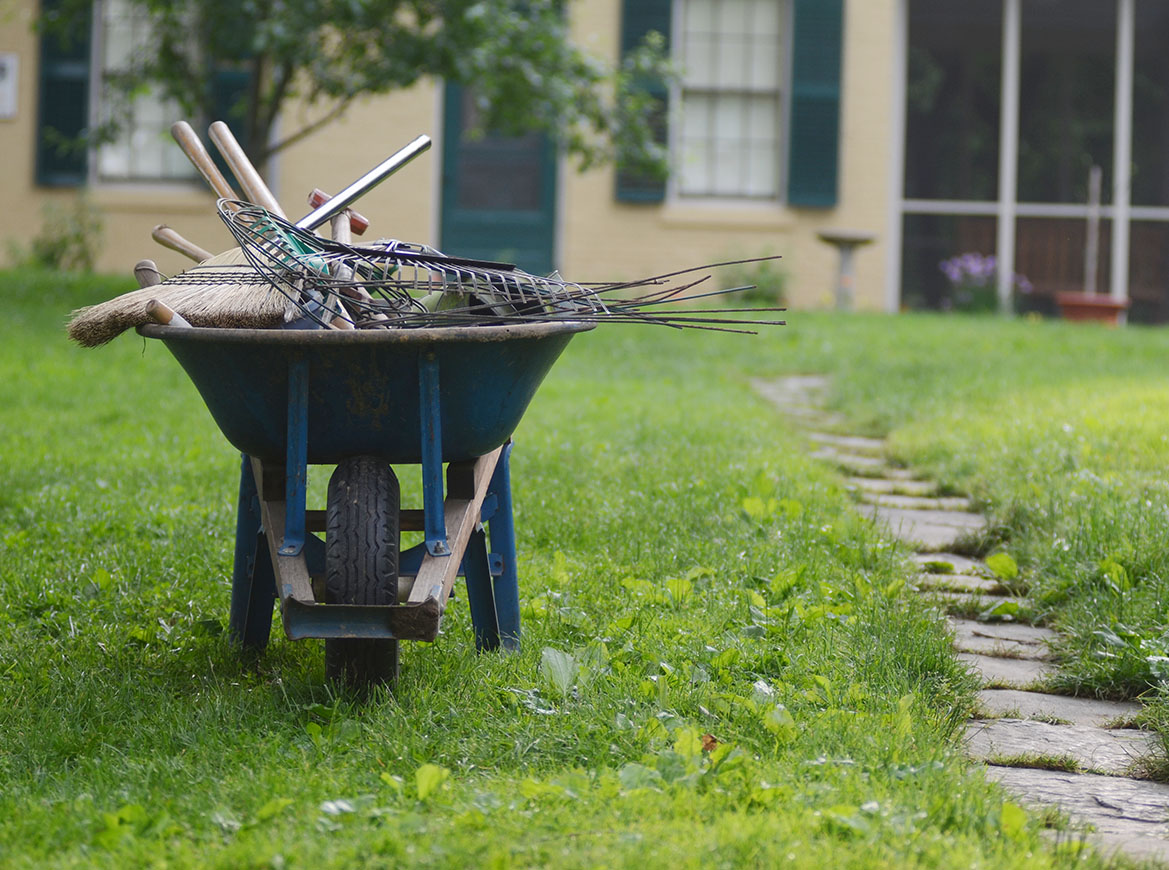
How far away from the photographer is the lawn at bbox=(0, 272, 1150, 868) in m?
1.92

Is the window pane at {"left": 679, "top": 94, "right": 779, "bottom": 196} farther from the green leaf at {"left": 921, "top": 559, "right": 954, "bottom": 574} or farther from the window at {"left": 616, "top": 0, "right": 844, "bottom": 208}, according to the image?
the green leaf at {"left": 921, "top": 559, "right": 954, "bottom": 574}

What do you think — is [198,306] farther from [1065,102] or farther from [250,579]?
[1065,102]

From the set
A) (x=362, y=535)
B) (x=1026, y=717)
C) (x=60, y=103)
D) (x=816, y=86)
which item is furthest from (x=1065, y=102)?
(x=362, y=535)

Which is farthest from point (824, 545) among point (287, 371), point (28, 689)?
point (28, 689)

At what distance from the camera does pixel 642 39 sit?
1210cm

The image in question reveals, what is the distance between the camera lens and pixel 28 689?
8.66 feet

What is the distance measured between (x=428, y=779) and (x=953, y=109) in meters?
12.7

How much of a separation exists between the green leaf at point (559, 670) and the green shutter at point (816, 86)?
10.3 m

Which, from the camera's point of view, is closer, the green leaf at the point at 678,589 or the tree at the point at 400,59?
the green leaf at the point at 678,589

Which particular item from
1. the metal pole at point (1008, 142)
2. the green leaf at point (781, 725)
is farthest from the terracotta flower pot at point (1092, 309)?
the green leaf at point (781, 725)

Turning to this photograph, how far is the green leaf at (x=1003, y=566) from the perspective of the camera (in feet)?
11.4

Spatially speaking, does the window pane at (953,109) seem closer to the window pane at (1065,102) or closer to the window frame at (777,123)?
the window pane at (1065,102)

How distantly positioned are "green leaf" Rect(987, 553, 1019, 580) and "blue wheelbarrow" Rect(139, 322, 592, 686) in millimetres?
1529

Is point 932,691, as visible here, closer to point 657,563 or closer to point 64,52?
point 657,563
